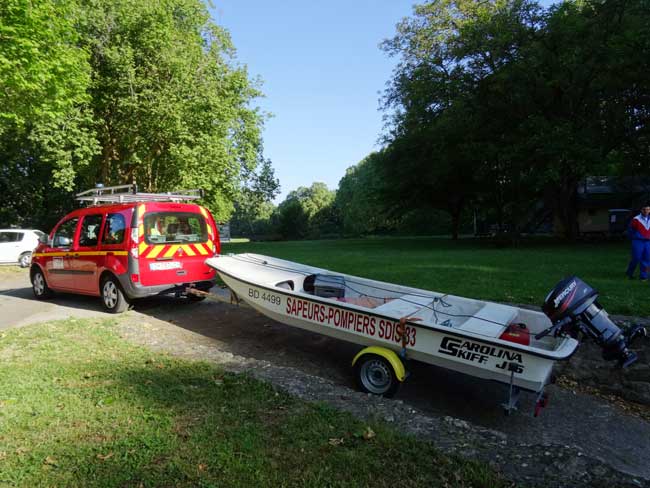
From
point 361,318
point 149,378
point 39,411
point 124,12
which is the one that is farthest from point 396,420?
point 124,12

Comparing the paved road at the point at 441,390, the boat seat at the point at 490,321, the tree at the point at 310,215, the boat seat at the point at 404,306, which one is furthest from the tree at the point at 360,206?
the boat seat at the point at 490,321

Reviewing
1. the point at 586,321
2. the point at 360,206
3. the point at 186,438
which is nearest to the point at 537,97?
the point at 586,321

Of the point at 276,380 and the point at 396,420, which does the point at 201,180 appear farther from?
the point at 396,420

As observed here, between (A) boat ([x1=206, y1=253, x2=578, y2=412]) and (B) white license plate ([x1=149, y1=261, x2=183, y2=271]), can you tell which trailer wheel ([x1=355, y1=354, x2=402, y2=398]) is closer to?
(A) boat ([x1=206, y1=253, x2=578, y2=412])

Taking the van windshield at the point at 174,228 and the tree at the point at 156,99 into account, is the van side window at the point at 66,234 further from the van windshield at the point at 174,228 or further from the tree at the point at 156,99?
the tree at the point at 156,99

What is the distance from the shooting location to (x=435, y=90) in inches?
871

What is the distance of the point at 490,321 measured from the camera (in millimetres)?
4727

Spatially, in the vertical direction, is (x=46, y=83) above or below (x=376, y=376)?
above

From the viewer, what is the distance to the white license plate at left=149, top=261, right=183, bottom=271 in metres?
7.19

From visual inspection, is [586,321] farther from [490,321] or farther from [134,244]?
[134,244]

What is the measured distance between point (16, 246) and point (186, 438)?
63.8 feet

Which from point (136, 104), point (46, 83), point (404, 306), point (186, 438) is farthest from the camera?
point (136, 104)

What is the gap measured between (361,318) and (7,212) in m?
33.8

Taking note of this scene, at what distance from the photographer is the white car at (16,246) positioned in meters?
17.9
